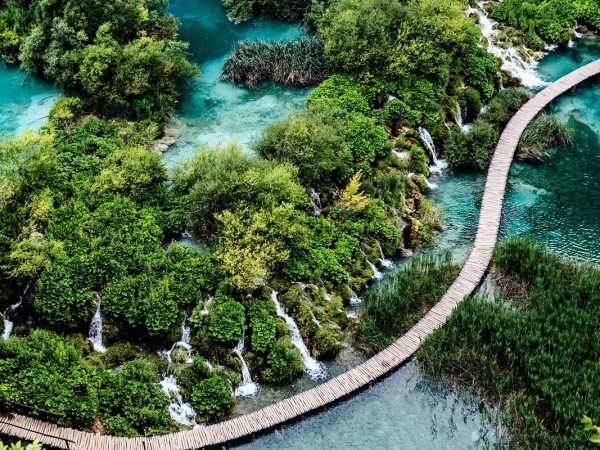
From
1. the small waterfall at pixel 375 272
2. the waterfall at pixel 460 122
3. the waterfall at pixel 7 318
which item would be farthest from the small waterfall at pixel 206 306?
the waterfall at pixel 460 122

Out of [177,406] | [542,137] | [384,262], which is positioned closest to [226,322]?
[177,406]

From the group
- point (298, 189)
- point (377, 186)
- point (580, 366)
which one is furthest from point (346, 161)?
point (580, 366)

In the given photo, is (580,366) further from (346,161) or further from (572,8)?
(572,8)

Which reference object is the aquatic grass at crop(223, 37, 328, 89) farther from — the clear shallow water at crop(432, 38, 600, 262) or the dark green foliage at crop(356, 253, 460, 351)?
the dark green foliage at crop(356, 253, 460, 351)

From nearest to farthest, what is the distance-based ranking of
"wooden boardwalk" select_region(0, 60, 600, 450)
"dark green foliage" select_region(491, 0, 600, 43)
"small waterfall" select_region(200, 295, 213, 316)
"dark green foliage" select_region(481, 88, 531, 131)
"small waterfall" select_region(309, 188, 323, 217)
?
"wooden boardwalk" select_region(0, 60, 600, 450), "small waterfall" select_region(200, 295, 213, 316), "small waterfall" select_region(309, 188, 323, 217), "dark green foliage" select_region(481, 88, 531, 131), "dark green foliage" select_region(491, 0, 600, 43)

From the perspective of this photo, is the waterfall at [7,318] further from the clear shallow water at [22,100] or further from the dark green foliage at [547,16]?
the dark green foliage at [547,16]

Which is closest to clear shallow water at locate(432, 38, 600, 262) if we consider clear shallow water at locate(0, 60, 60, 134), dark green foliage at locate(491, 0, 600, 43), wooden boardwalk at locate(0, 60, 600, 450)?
wooden boardwalk at locate(0, 60, 600, 450)
